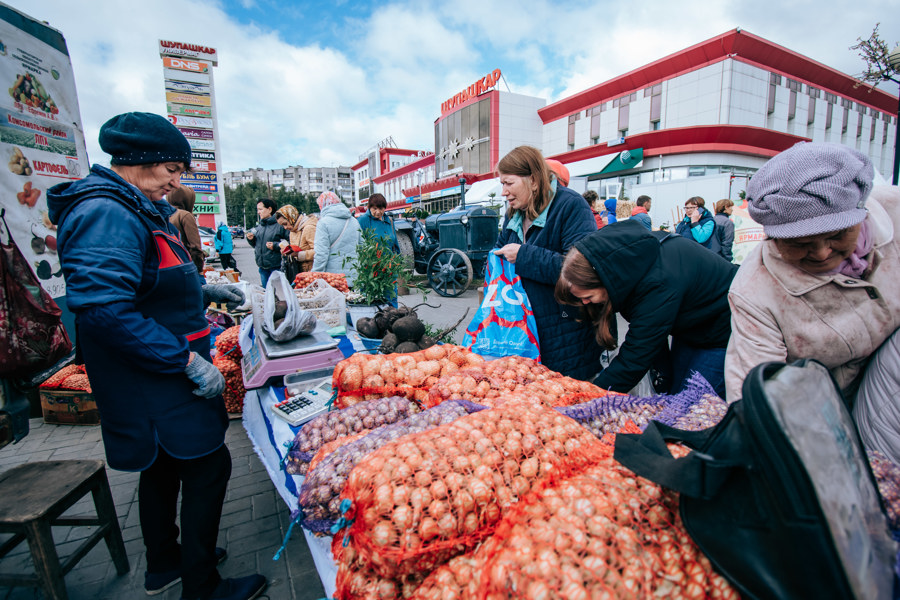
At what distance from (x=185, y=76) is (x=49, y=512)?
2052cm

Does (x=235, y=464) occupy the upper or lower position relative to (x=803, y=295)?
lower

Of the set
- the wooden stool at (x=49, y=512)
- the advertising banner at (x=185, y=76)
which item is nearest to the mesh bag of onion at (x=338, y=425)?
the wooden stool at (x=49, y=512)

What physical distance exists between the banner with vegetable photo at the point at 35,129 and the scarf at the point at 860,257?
17.3 ft

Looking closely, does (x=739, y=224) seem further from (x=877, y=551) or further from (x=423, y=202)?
(x=423, y=202)

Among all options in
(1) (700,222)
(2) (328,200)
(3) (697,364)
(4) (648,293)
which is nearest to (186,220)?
(2) (328,200)

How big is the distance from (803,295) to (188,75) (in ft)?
71.7

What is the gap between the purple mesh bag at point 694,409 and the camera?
48.7 inches

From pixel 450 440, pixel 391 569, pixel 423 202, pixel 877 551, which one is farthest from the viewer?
pixel 423 202

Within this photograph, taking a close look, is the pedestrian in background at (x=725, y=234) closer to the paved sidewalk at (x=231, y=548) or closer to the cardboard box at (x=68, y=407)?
the paved sidewalk at (x=231, y=548)

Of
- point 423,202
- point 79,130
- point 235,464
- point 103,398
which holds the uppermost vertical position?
point 423,202

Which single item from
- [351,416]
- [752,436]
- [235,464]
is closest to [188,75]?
[235,464]

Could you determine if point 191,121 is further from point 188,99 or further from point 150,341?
point 150,341

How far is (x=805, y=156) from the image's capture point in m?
1.16

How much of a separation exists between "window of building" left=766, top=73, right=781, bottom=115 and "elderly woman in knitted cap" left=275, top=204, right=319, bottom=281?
1061 inches
